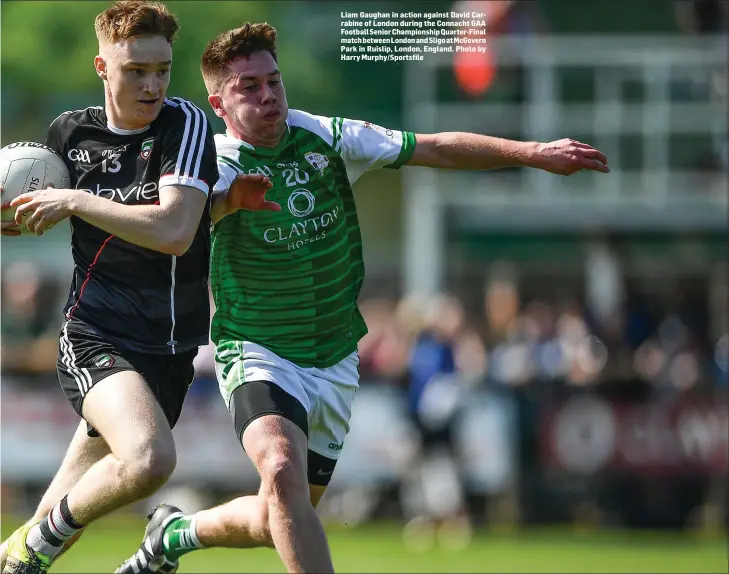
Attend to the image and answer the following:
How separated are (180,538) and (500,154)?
8.34ft

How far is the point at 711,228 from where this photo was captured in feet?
60.5

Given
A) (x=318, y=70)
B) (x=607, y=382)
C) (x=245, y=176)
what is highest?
(x=318, y=70)

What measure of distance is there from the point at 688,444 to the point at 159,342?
851 centimetres

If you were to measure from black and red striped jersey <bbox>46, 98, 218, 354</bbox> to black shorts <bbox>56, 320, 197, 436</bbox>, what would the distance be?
0.04 meters

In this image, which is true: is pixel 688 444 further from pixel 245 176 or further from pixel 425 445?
pixel 245 176

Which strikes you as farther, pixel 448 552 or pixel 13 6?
pixel 13 6

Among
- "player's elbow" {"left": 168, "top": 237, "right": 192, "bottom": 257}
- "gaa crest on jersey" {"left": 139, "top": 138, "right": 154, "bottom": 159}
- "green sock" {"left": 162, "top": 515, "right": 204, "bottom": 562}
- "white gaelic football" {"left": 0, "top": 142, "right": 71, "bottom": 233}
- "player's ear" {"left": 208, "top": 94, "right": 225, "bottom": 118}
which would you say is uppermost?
"player's ear" {"left": 208, "top": 94, "right": 225, "bottom": 118}

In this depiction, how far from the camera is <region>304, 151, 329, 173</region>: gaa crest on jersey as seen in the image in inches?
259

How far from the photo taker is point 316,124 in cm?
669

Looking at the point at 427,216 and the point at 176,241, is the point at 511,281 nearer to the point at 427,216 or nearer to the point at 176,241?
the point at 427,216

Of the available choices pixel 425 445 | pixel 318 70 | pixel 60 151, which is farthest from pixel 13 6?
pixel 60 151

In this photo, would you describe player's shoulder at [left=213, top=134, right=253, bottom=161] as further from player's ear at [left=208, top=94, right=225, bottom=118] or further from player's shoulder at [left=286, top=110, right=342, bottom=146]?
player's shoulder at [left=286, top=110, right=342, bottom=146]

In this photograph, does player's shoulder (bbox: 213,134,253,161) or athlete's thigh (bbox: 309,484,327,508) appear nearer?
player's shoulder (bbox: 213,134,253,161)

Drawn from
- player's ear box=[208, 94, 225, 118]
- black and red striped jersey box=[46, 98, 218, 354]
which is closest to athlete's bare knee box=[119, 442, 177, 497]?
black and red striped jersey box=[46, 98, 218, 354]
